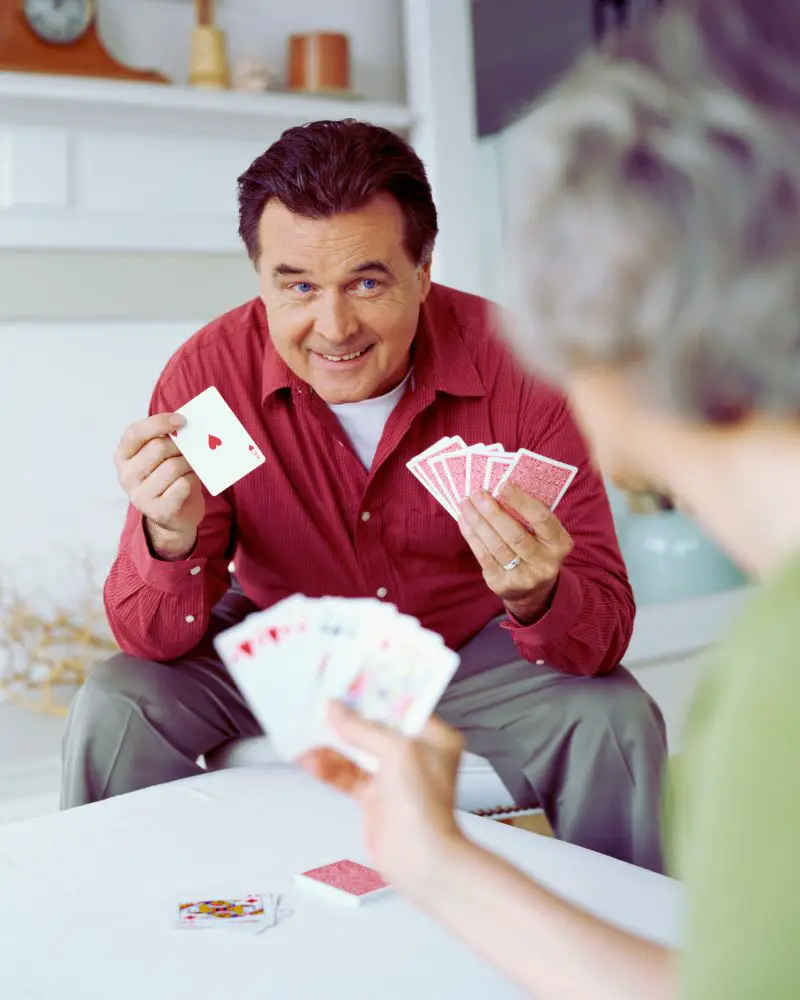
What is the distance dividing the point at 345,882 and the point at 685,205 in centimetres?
112

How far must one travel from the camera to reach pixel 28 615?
3.31m

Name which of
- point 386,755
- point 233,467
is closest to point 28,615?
point 233,467

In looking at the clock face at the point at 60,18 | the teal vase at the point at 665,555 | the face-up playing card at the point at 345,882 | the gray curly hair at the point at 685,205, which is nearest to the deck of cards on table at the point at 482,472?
the face-up playing card at the point at 345,882

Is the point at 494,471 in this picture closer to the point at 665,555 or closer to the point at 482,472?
the point at 482,472

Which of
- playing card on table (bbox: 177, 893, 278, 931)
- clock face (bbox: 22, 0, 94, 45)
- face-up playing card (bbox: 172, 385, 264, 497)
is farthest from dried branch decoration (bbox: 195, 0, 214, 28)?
playing card on table (bbox: 177, 893, 278, 931)

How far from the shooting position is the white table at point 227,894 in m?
1.39

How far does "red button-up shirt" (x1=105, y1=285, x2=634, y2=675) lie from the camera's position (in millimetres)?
2365

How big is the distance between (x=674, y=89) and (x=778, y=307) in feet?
0.46

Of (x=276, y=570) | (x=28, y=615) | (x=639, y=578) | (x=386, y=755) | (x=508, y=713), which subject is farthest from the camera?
(x=639, y=578)

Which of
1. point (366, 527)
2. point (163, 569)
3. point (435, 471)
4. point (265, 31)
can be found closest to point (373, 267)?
point (435, 471)

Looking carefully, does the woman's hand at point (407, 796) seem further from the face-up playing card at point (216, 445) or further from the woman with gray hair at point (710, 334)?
the face-up playing card at point (216, 445)

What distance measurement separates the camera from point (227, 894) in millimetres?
1627

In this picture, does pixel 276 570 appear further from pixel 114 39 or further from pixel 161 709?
pixel 114 39

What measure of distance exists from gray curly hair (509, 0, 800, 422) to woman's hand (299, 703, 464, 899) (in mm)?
380
